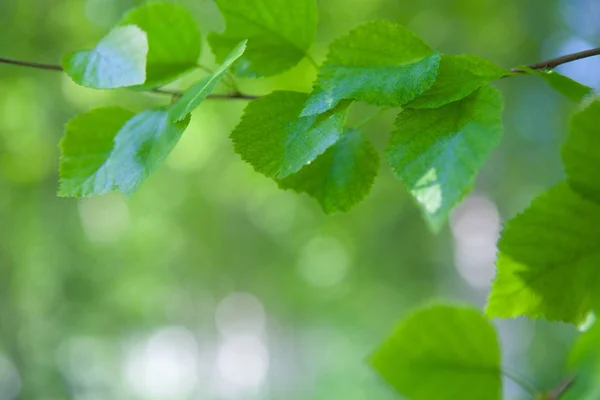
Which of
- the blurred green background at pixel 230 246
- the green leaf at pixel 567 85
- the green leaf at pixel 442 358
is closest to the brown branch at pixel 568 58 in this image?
the green leaf at pixel 567 85

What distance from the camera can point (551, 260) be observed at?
0.53 ft

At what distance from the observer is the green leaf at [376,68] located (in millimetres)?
140

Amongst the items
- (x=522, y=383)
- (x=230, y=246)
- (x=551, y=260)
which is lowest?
(x=230, y=246)

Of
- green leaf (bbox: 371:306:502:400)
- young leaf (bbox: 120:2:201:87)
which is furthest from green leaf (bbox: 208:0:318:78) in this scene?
green leaf (bbox: 371:306:502:400)

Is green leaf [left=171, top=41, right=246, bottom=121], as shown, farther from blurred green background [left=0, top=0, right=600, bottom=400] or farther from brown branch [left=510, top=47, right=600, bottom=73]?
blurred green background [left=0, top=0, right=600, bottom=400]

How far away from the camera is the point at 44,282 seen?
8.46ft

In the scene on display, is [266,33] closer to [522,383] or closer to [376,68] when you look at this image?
[376,68]

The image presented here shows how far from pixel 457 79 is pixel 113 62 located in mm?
102

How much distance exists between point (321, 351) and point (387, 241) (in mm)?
1760

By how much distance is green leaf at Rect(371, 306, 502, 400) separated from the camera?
0.22 m

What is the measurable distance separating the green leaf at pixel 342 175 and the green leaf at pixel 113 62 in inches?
2.4

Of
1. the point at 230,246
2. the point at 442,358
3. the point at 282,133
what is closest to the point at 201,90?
the point at 282,133

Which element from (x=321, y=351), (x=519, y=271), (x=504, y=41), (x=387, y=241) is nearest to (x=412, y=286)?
(x=387, y=241)

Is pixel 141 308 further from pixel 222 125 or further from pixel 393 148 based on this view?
pixel 393 148
